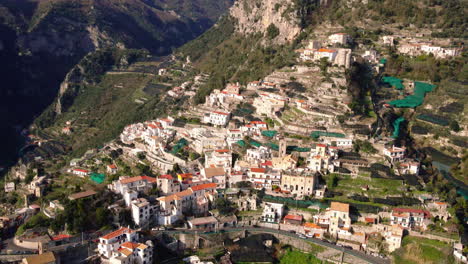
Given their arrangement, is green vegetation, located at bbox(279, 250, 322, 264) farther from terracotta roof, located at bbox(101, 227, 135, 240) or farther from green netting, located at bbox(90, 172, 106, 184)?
green netting, located at bbox(90, 172, 106, 184)

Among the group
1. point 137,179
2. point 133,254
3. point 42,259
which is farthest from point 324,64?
point 42,259

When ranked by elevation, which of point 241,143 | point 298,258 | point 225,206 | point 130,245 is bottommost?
point 298,258

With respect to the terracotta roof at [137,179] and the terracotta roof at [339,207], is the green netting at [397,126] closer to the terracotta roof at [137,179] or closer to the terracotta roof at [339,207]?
the terracotta roof at [339,207]

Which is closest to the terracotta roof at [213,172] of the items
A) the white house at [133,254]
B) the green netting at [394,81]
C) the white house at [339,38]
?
the white house at [133,254]

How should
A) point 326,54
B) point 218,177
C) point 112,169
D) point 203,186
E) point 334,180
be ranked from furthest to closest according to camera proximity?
1. point 326,54
2. point 112,169
3. point 218,177
4. point 203,186
5. point 334,180

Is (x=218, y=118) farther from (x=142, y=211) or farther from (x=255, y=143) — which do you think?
(x=142, y=211)

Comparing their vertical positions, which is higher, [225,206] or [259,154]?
[259,154]

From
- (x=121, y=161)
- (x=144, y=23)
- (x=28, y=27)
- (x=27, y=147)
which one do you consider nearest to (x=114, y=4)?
(x=144, y=23)

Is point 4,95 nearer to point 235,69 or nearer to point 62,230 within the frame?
point 235,69
